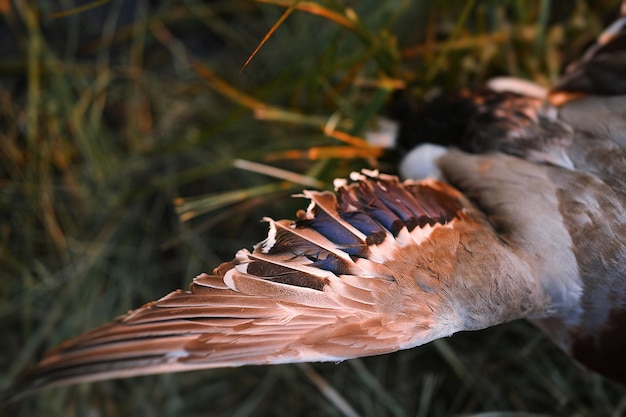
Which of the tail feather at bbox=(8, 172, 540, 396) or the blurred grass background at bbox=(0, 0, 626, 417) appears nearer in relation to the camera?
the tail feather at bbox=(8, 172, 540, 396)

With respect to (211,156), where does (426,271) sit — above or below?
below

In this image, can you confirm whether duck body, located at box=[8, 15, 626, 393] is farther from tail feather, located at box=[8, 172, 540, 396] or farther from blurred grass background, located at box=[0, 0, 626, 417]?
blurred grass background, located at box=[0, 0, 626, 417]

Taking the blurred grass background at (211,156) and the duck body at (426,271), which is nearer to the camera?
the duck body at (426,271)

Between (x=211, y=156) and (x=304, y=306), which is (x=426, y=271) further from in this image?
(x=211, y=156)

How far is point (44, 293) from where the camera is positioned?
1.47 meters

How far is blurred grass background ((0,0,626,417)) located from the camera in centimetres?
134

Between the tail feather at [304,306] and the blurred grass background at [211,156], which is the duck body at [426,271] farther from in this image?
the blurred grass background at [211,156]

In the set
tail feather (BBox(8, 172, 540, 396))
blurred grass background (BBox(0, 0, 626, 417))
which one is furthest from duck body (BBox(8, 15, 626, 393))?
blurred grass background (BBox(0, 0, 626, 417))

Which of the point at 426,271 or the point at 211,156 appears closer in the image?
the point at 426,271

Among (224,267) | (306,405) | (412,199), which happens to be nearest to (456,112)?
(412,199)

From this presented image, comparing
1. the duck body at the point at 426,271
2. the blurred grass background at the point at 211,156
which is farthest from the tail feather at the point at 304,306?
the blurred grass background at the point at 211,156

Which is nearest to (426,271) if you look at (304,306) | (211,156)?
(304,306)

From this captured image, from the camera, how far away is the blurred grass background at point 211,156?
134cm

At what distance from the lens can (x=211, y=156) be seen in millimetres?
1536
